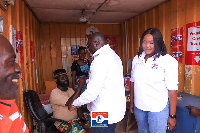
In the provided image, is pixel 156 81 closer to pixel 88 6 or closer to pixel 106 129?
pixel 106 129

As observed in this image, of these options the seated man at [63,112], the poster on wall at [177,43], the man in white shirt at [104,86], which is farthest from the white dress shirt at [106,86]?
the poster on wall at [177,43]

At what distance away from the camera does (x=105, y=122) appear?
5.82 ft

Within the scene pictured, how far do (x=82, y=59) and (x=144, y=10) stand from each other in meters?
2.08

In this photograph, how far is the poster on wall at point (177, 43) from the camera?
3.18 metres

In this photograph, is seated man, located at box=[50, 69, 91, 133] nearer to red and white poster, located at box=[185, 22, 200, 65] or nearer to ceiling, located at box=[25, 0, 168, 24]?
ceiling, located at box=[25, 0, 168, 24]

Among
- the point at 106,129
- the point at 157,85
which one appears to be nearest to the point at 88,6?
the point at 157,85

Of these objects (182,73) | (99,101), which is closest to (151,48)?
(99,101)

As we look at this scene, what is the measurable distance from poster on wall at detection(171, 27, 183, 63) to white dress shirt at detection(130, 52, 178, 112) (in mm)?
1588

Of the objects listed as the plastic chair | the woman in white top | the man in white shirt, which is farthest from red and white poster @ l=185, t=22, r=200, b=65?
the plastic chair

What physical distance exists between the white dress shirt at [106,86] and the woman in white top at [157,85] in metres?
0.29

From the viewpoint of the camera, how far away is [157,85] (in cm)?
184

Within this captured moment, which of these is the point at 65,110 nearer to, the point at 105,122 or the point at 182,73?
the point at 105,122

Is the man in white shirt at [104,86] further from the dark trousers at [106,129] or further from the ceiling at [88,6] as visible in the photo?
the ceiling at [88,6]

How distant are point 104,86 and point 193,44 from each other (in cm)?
206
